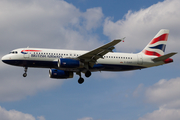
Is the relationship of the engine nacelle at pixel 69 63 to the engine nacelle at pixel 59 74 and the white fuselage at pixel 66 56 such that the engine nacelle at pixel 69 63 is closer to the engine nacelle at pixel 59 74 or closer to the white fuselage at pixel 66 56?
the white fuselage at pixel 66 56

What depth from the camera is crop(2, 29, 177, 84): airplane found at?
125 ft

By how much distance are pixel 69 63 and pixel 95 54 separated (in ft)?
12.6

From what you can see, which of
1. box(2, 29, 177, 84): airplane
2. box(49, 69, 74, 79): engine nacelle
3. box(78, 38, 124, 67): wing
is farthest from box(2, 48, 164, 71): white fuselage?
box(49, 69, 74, 79): engine nacelle

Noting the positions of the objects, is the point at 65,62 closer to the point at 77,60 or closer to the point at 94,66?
the point at 77,60

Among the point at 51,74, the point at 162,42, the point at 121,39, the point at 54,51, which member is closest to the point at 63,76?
the point at 51,74

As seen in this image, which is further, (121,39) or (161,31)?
(161,31)

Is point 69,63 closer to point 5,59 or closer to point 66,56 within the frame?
point 66,56

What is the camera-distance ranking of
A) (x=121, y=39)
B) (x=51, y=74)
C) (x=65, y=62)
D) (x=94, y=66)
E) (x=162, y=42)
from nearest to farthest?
(x=121, y=39)
(x=65, y=62)
(x=94, y=66)
(x=51, y=74)
(x=162, y=42)

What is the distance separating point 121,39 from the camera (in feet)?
108

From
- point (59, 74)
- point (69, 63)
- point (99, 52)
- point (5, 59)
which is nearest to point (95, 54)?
point (99, 52)

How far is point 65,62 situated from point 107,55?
697 cm

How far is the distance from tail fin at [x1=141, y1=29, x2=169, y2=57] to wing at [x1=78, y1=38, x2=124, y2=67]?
994 centimetres

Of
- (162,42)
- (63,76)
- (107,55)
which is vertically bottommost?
(63,76)

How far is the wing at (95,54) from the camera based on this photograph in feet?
117
